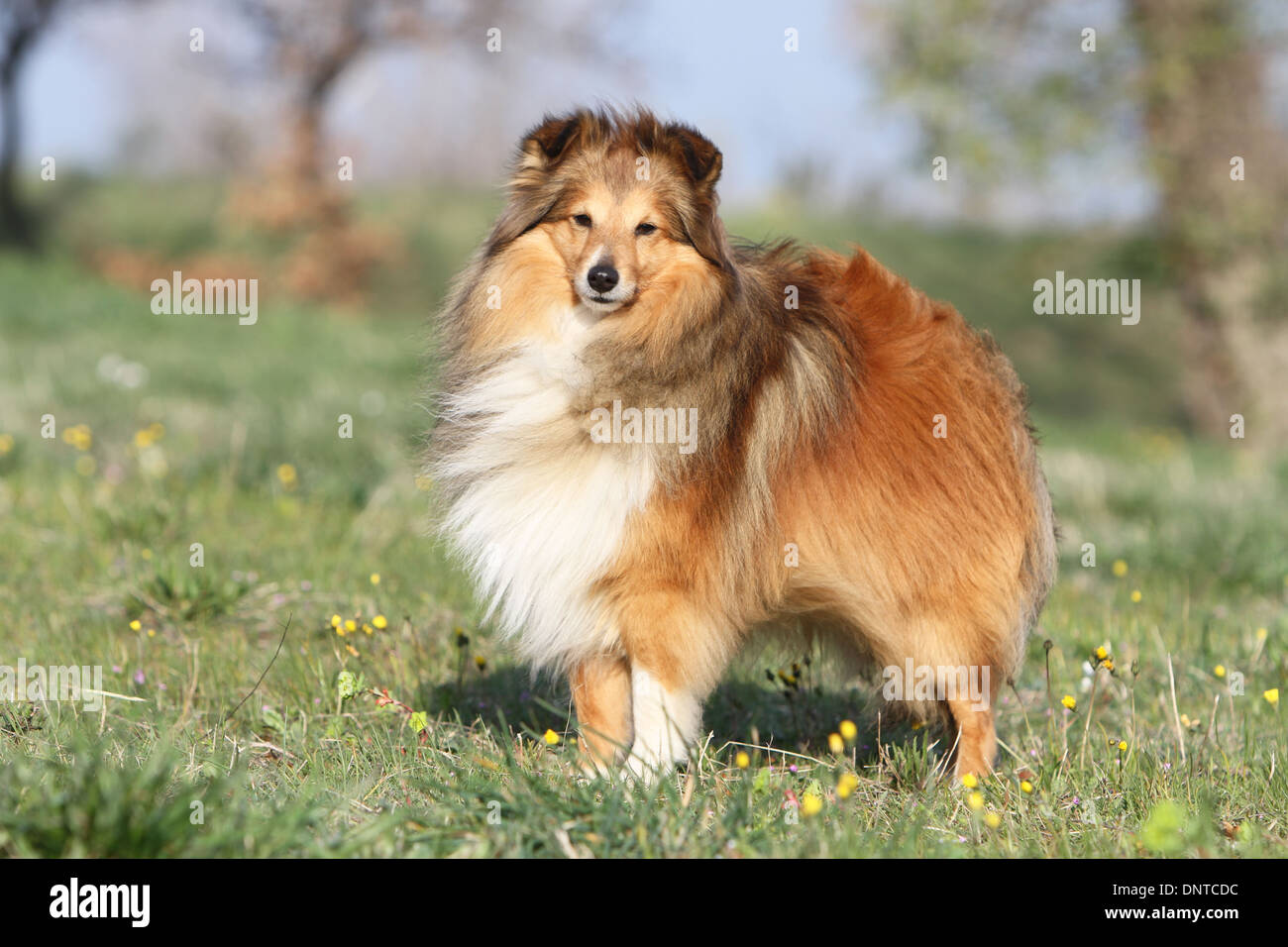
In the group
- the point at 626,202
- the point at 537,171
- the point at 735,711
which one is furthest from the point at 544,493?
the point at 735,711

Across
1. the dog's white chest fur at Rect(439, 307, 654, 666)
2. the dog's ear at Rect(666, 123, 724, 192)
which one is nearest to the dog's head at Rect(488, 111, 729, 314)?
the dog's ear at Rect(666, 123, 724, 192)

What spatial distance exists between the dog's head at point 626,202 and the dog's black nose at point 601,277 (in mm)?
15

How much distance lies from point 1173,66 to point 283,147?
1345 cm

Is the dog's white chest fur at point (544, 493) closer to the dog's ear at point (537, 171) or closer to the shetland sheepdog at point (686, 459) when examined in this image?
the shetland sheepdog at point (686, 459)


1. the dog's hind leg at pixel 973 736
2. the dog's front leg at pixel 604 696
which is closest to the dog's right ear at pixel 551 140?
the dog's front leg at pixel 604 696

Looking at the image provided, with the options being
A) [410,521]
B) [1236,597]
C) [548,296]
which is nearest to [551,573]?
[548,296]

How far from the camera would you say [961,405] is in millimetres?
3768

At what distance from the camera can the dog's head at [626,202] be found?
359 cm

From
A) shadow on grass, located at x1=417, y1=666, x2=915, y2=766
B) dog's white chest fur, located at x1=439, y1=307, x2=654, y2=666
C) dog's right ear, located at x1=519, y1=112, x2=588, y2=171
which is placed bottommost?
shadow on grass, located at x1=417, y1=666, x2=915, y2=766

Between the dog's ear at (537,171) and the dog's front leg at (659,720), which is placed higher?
the dog's ear at (537,171)

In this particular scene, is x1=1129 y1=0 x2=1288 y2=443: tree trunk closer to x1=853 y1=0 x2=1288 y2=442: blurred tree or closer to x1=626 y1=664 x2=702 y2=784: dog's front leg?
x1=853 y1=0 x2=1288 y2=442: blurred tree

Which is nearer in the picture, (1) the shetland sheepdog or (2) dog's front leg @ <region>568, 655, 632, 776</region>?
(1) the shetland sheepdog

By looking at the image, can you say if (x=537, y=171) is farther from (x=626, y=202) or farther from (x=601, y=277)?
(x=601, y=277)

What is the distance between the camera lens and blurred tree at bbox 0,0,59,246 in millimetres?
19219
